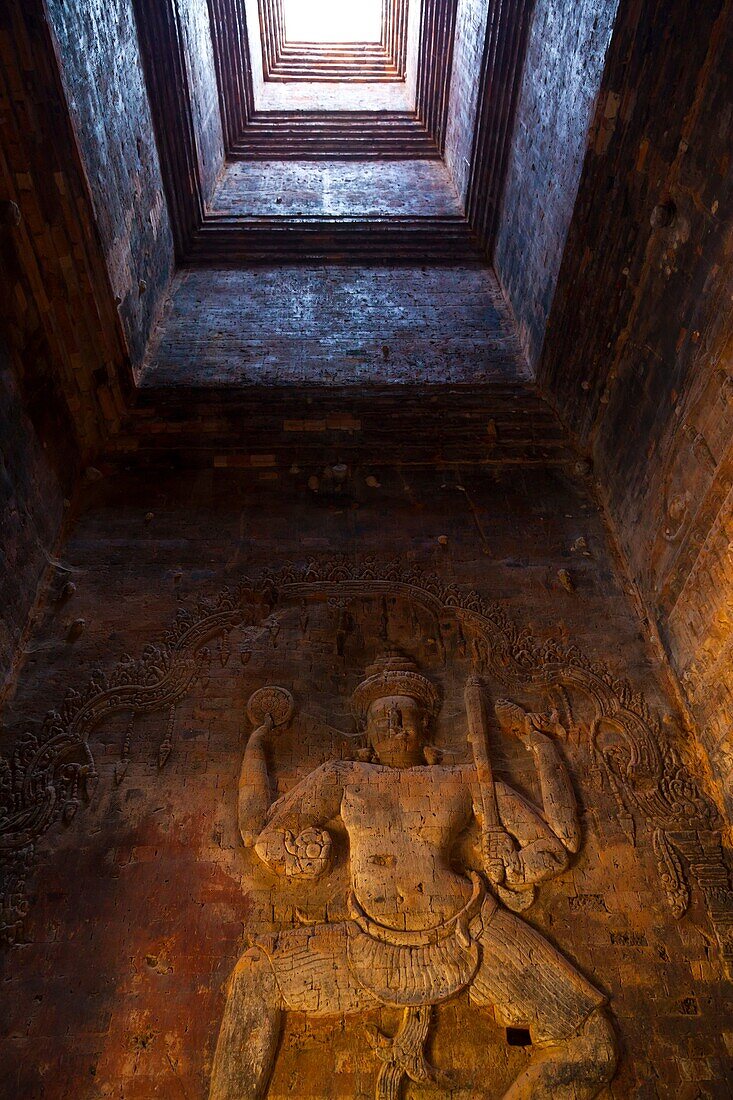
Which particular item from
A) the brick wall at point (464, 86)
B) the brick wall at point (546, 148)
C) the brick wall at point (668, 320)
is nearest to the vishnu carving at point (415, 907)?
the brick wall at point (668, 320)

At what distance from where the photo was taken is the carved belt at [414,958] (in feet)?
11.4

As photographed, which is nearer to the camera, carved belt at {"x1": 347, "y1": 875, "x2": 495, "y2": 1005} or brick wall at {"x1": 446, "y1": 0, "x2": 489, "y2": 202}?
carved belt at {"x1": 347, "y1": 875, "x2": 495, "y2": 1005}

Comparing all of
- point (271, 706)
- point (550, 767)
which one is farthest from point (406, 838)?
point (271, 706)

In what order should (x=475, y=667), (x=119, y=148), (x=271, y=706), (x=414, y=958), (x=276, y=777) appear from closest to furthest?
(x=414, y=958), (x=276, y=777), (x=271, y=706), (x=475, y=667), (x=119, y=148)

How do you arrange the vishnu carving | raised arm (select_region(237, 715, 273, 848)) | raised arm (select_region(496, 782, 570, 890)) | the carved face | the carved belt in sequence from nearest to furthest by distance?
the vishnu carving → the carved belt → raised arm (select_region(496, 782, 570, 890)) → raised arm (select_region(237, 715, 273, 848)) → the carved face

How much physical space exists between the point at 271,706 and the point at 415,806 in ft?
3.46

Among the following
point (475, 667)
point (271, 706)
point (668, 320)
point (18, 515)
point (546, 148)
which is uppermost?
point (546, 148)

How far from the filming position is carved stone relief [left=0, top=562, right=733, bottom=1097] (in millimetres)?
3475

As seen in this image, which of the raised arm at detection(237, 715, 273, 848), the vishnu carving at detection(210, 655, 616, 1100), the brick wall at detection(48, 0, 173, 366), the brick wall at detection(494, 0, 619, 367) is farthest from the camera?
the brick wall at detection(494, 0, 619, 367)

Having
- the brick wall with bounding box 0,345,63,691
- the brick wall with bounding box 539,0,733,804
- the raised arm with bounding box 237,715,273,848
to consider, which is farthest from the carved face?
the brick wall with bounding box 0,345,63,691

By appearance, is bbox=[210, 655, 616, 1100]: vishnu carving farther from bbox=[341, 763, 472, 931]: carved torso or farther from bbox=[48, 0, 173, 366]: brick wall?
bbox=[48, 0, 173, 366]: brick wall

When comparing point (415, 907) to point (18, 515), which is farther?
point (18, 515)

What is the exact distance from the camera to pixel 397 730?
14.4ft

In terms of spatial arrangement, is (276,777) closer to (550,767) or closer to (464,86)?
(550,767)
